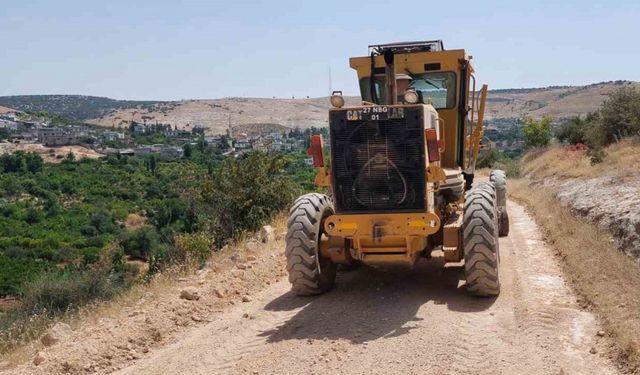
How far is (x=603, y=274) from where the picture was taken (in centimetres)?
845

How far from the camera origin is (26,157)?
272ft

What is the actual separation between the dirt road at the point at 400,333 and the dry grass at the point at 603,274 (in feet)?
0.62

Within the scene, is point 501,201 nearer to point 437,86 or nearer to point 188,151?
point 437,86

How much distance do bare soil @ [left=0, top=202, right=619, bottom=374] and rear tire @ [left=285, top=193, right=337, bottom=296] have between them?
22cm

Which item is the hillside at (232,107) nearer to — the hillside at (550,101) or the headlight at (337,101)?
the hillside at (550,101)

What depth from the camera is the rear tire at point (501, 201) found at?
12.5 metres

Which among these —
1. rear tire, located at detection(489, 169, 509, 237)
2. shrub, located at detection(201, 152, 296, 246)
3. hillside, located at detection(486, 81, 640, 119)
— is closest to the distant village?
hillside, located at detection(486, 81, 640, 119)

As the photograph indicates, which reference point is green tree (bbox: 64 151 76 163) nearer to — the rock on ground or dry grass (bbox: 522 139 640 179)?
dry grass (bbox: 522 139 640 179)

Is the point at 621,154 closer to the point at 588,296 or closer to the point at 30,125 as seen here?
the point at 588,296

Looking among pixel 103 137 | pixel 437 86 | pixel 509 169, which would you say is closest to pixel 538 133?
pixel 509 169

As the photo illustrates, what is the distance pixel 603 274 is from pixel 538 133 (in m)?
41.8

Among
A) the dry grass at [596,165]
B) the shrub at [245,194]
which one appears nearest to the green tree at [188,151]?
the dry grass at [596,165]

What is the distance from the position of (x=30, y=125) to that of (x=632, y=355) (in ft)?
398

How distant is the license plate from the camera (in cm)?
755
